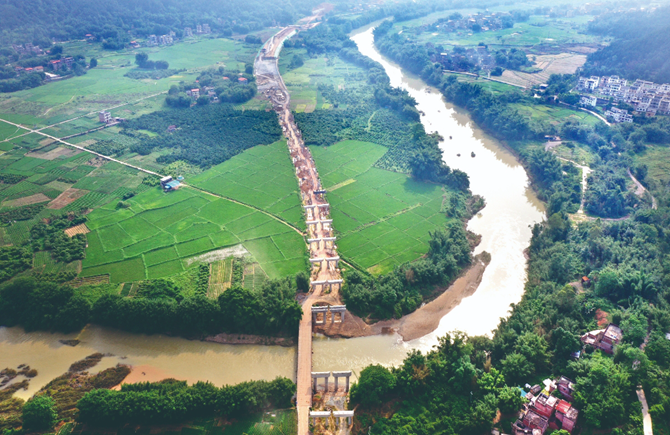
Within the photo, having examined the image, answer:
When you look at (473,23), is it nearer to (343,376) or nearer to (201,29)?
(201,29)

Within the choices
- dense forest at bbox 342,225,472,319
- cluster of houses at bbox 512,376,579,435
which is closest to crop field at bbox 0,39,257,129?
dense forest at bbox 342,225,472,319

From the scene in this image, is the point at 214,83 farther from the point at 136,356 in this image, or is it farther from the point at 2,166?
the point at 136,356

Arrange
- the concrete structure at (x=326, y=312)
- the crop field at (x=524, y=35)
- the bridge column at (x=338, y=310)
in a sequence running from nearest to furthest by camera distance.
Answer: the concrete structure at (x=326, y=312), the bridge column at (x=338, y=310), the crop field at (x=524, y=35)

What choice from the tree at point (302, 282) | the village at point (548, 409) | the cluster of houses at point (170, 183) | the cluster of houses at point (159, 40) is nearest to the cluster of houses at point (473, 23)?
Result: the cluster of houses at point (159, 40)

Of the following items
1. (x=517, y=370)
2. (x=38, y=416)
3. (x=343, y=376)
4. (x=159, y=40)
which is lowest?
(x=38, y=416)

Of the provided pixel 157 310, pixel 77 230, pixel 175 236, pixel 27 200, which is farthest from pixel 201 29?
pixel 157 310

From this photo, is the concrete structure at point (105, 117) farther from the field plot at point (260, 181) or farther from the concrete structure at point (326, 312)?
the concrete structure at point (326, 312)

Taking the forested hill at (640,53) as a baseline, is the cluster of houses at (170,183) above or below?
below

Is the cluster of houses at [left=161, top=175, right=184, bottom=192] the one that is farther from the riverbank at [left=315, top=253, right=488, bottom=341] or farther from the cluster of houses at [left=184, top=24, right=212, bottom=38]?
the cluster of houses at [left=184, top=24, right=212, bottom=38]
